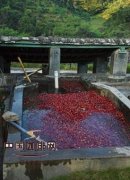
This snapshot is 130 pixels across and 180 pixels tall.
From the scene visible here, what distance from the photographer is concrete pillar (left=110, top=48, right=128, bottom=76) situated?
19109mm

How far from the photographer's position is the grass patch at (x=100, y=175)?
8.56 metres

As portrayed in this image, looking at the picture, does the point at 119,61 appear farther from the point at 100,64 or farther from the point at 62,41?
the point at 62,41

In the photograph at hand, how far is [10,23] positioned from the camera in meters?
45.6

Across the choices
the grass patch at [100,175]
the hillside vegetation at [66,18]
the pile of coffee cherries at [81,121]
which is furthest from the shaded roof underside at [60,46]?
the hillside vegetation at [66,18]

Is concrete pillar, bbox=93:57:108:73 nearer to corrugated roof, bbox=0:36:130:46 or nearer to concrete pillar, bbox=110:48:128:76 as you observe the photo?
concrete pillar, bbox=110:48:128:76

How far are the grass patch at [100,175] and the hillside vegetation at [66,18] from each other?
33.6m

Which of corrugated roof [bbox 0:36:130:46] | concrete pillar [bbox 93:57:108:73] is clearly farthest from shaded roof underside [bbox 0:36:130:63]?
concrete pillar [bbox 93:57:108:73]

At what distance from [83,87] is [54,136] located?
24.9 feet

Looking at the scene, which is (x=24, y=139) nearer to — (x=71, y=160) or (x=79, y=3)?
(x=71, y=160)

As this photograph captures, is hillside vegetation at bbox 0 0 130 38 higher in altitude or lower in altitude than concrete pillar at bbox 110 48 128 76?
higher

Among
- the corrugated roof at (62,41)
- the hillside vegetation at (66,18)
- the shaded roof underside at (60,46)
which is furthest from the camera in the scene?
the hillside vegetation at (66,18)

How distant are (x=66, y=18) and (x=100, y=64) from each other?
29899mm

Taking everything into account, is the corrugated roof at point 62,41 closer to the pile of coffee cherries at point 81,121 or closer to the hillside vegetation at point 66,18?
the pile of coffee cherries at point 81,121

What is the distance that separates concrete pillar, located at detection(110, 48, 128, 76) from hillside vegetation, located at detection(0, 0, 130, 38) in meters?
23.5
